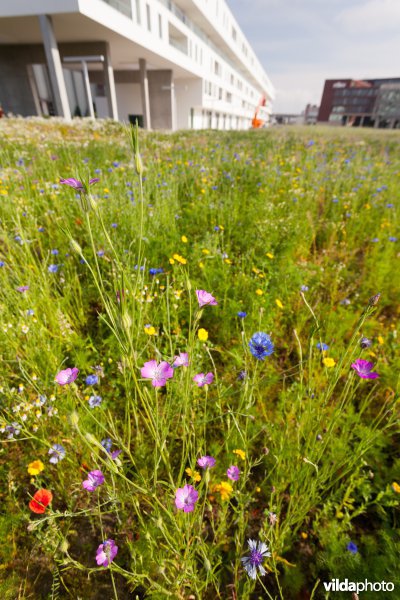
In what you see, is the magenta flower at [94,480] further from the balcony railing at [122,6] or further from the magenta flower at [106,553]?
the balcony railing at [122,6]

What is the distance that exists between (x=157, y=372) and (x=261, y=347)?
0.41 m

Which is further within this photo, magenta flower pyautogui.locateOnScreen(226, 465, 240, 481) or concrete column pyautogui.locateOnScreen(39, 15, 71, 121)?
concrete column pyautogui.locateOnScreen(39, 15, 71, 121)

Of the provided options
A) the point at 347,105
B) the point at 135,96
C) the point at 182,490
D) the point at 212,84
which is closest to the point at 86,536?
the point at 182,490

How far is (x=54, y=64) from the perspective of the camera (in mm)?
11867

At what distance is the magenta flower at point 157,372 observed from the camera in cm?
86

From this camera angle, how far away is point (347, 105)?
61.0 meters

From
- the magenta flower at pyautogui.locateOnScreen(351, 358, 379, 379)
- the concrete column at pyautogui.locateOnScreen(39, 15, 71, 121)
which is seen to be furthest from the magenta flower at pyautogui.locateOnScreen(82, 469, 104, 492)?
the concrete column at pyautogui.locateOnScreen(39, 15, 71, 121)

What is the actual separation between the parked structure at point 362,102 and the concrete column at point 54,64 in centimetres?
5796

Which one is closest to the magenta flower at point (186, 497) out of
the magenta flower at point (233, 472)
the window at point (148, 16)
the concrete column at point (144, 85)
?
the magenta flower at point (233, 472)

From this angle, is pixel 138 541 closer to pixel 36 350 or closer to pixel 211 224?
pixel 36 350

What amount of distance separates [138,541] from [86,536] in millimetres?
255

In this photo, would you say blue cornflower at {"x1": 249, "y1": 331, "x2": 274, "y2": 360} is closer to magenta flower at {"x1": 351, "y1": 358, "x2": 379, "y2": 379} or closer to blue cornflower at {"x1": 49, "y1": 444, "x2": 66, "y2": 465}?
magenta flower at {"x1": 351, "y1": 358, "x2": 379, "y2": 379}

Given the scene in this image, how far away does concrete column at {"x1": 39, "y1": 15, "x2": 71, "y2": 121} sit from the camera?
11.2m

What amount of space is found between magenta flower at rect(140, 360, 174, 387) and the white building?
14.1 m
